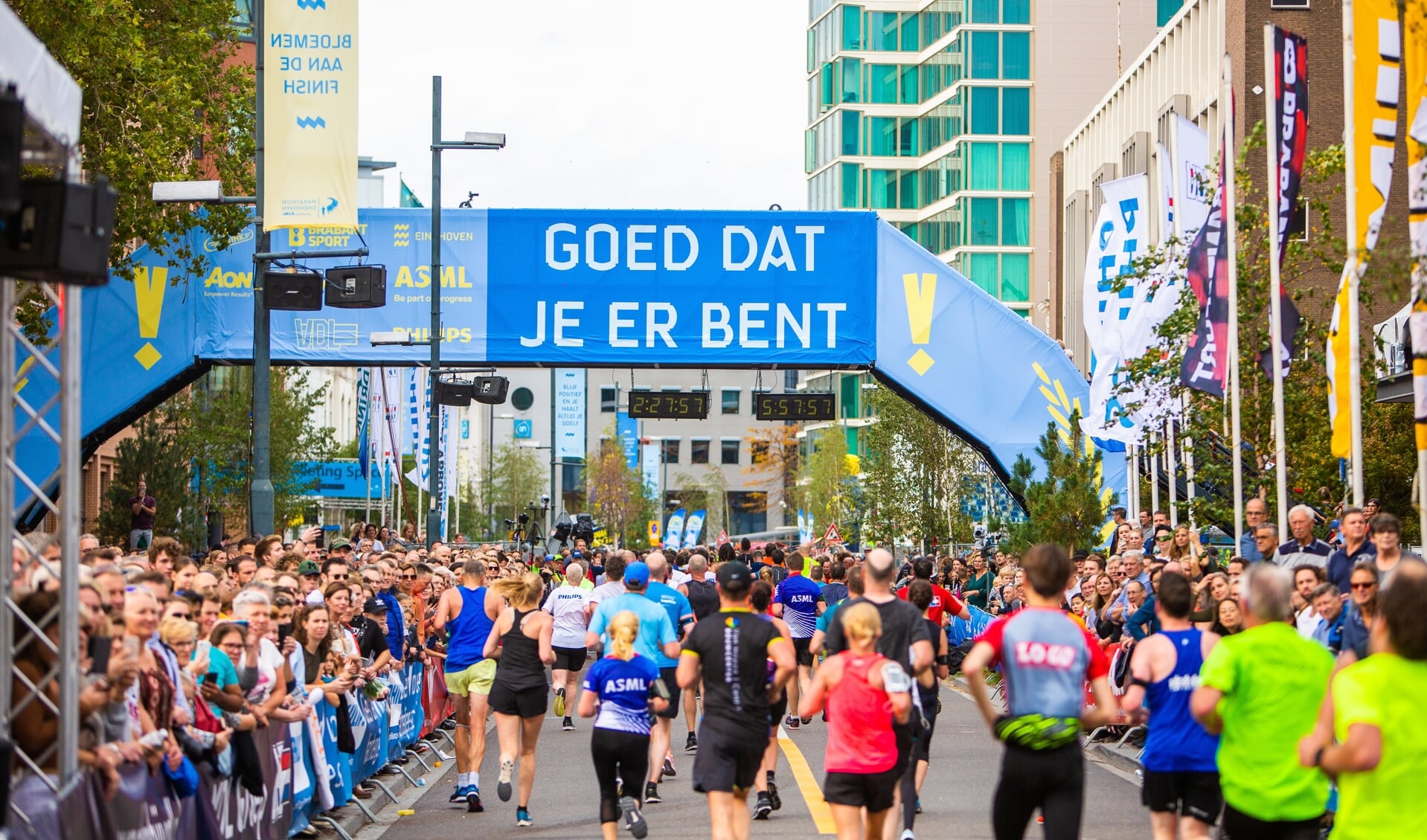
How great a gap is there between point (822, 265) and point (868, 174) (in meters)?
67.1

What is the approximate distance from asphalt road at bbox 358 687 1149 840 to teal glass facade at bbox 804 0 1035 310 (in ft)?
221

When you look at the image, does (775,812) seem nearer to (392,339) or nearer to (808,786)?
(808,786)

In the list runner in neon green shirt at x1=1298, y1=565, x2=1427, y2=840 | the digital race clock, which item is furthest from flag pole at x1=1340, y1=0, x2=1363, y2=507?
the digital race clock

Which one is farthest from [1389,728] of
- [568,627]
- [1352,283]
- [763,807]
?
[568,627]

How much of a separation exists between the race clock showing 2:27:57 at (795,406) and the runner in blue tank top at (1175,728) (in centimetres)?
2402

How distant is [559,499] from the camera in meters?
135

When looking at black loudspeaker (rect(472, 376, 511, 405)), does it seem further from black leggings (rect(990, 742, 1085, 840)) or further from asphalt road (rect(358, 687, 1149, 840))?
black leggings (rect(990, 742, 1085, 840))

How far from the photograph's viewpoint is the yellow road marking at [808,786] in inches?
504

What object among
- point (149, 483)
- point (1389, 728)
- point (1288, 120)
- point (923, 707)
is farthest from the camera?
point (149, 483)

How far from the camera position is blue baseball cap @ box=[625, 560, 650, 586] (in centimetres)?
1288

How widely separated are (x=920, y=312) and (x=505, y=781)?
17.2 m

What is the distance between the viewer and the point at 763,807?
1340cm

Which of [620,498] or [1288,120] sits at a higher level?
[1288,120]

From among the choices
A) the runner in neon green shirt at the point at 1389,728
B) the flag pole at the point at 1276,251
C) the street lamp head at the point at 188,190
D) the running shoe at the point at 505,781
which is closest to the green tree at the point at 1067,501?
the flag pole at the point at 1276,251
